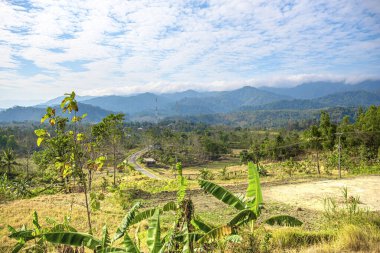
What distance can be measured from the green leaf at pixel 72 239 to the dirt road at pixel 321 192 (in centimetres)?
1185

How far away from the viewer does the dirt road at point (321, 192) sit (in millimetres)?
14461

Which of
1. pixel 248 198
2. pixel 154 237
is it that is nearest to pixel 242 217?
pixel 248 198

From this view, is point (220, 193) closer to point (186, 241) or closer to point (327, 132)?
point (186, 241)

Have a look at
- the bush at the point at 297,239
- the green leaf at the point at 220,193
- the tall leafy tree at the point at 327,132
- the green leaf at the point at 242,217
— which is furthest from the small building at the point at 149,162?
the green leaf at the point at 242,217

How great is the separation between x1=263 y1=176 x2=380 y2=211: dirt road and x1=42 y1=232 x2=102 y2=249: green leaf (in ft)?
38.9

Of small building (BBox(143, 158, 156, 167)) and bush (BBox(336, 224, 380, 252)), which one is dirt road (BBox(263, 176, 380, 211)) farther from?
small building (BBox(143, 158, 156, 167))

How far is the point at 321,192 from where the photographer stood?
16703 millimetres

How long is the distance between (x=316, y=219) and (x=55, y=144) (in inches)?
410

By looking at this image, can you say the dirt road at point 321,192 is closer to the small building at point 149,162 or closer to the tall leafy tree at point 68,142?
the tall leafy tree at point 68,142

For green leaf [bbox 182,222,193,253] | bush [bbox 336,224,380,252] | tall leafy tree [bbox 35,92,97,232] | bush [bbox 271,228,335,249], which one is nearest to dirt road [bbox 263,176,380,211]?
bush [bbox 271,228,335,249]

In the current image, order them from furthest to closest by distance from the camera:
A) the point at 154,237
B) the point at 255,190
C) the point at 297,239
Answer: the point at 297,239 < the point at 255,190 < the point at 154,237

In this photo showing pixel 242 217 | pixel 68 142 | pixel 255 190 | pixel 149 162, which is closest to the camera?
pixel 242 217

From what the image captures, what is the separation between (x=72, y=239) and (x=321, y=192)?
630 inches

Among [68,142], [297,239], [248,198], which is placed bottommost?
[297,239]
